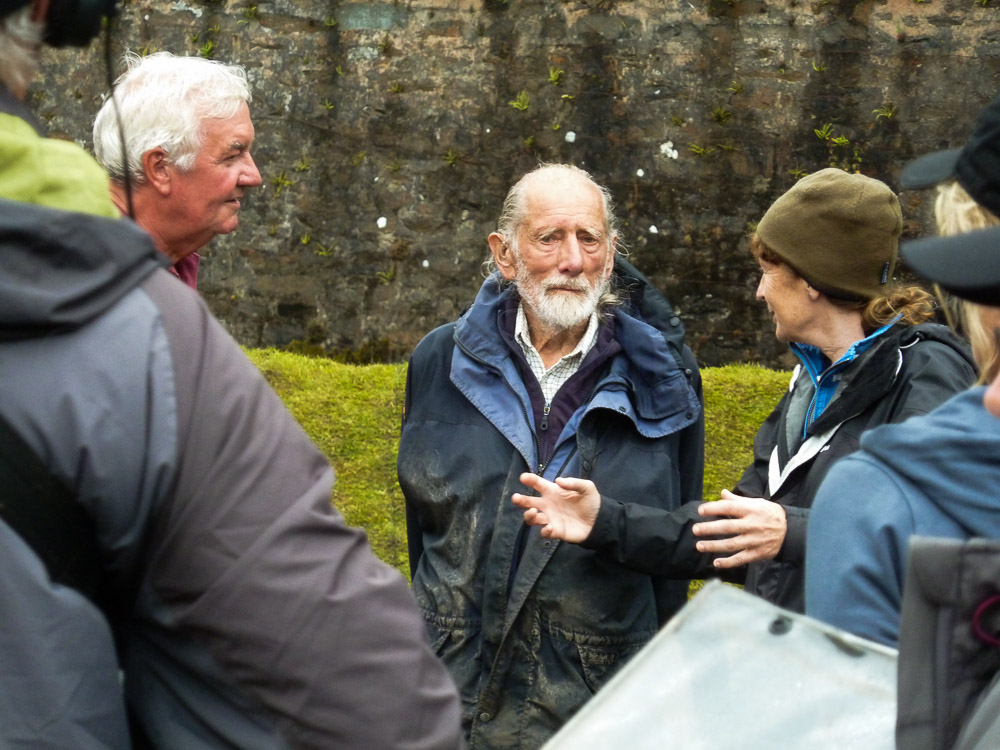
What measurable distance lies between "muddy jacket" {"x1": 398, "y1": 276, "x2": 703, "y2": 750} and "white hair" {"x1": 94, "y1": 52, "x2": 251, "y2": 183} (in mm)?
938

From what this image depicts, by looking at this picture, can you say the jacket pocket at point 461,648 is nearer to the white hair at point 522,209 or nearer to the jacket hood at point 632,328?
the jacket hood at point 632,328

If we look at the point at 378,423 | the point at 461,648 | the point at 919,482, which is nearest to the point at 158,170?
the point at 461,648

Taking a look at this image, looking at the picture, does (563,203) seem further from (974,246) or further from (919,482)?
(974,246)

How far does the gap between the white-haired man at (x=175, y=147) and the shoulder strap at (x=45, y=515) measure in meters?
1.95

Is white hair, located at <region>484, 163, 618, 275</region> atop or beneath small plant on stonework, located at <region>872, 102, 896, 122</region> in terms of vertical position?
beneath

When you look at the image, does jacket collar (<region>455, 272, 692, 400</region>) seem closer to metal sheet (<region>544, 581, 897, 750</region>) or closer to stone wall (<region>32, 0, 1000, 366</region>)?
metal sheet (<region>544, 581, 897, 750</region>)

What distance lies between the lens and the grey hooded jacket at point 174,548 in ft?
3.44

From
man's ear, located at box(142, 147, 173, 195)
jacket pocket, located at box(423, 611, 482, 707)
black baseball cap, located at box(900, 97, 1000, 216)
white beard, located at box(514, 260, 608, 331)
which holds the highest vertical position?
black baseball cap, located at box(900, 97, 1000, 216)

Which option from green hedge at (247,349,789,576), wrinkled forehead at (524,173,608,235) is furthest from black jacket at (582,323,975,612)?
green hedge at (247,349,789,576)

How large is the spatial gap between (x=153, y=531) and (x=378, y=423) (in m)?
5.01

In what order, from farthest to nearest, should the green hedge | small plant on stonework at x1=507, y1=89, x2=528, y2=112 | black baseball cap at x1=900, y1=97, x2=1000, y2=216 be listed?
small plant on stonework at x1=507, y1=89, x2=528, y2=112, the green hedge, black baseball cap at x1=900, y1=97, x2=1000, y2=216

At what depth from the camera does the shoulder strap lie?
1.03 meters

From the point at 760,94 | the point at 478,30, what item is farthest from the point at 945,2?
the point at 478,30

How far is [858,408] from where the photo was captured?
102 inches
